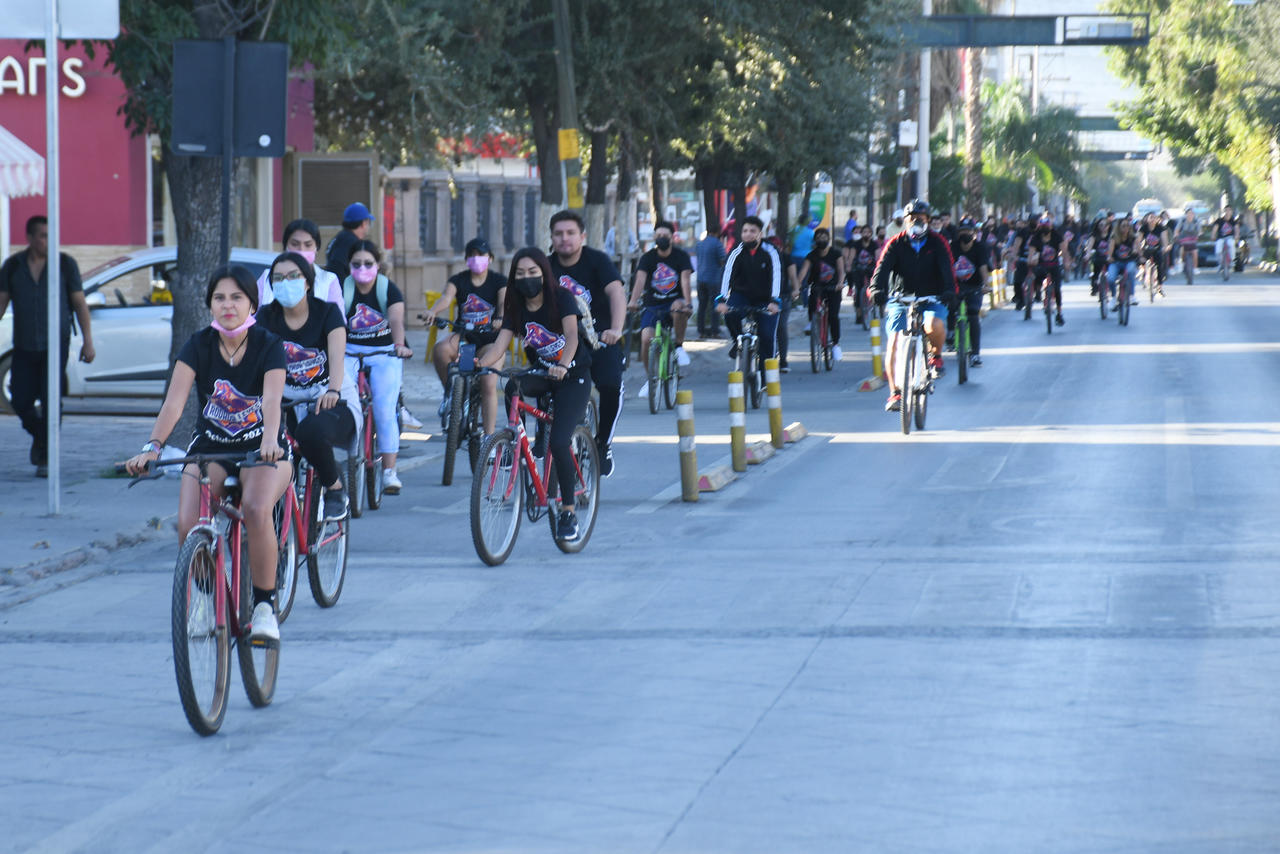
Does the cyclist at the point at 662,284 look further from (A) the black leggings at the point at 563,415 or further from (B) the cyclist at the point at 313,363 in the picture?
Answer: (B) the cyclist at the point at 313,363

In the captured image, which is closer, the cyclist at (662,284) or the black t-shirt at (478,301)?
the black t-shirt at (478,301)

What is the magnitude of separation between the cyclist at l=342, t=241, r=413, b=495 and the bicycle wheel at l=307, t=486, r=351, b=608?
2.96 m

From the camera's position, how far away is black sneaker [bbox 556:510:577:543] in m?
10.5

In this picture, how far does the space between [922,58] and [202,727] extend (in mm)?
48014

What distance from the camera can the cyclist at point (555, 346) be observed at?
10.3m

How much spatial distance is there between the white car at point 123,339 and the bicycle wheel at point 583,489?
8239mm

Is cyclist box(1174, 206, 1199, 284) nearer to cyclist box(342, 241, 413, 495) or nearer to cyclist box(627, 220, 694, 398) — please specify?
cyclist box(627, 220, 694, 398)

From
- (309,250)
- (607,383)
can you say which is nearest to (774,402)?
(607,383)

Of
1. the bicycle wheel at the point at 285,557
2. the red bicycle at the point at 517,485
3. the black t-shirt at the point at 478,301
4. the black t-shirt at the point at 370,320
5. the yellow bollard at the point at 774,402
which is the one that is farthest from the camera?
the yellow bollard at the point at 774,402

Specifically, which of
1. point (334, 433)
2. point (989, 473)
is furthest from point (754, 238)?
point (334, 433)

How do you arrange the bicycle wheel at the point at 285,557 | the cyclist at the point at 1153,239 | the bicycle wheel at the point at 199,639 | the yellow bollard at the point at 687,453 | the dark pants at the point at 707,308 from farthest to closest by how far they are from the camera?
the cyclist at the point at 1153,239, the dark pants at the point at 707,308, the yellow bollard at the point at 687,453, the bicycle wheel at the point at 285,557, the bicycle wheel at the point at 199,639

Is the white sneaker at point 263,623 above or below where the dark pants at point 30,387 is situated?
below

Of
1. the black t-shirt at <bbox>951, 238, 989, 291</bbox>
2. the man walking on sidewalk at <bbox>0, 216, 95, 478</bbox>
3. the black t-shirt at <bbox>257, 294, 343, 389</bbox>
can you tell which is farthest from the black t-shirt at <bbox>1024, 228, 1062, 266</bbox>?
the black t-shirt at <bbox>257, 294, 343, 389</bbox>

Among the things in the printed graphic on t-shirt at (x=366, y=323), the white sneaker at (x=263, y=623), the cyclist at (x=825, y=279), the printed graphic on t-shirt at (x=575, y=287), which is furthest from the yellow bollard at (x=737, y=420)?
the cyclist at (x=825, y=279)
